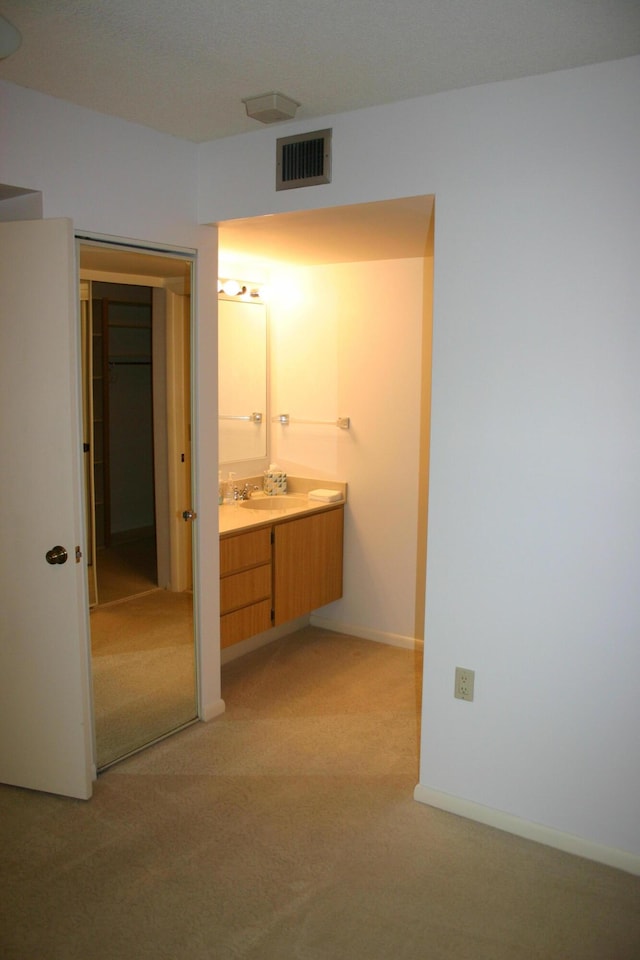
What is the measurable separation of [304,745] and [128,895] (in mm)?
1076

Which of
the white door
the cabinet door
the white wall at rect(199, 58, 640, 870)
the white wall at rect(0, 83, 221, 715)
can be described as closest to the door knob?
the white door

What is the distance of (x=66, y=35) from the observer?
218cm

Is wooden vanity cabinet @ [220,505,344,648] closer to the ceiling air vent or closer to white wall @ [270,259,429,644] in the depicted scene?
white wall @ [270,259,429,644]

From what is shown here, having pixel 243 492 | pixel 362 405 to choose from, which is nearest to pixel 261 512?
pixel 243 492

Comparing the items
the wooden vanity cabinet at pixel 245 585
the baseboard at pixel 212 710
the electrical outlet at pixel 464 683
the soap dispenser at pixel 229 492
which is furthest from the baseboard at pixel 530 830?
the soap dispenser at pixel 229 492

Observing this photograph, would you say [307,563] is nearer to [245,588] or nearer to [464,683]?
[245,588]

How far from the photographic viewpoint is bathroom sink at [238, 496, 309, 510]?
175 inches

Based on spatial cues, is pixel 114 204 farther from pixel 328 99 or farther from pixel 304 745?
pixel 304 745

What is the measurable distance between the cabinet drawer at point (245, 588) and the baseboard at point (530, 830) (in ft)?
4.26

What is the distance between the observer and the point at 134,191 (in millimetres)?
2975

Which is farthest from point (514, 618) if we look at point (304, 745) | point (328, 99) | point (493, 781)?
point (328, 99)

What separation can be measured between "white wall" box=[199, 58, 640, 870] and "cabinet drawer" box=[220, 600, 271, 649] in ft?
4.02

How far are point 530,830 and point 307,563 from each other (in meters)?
1.94

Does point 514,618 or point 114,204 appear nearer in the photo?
point 514,618
